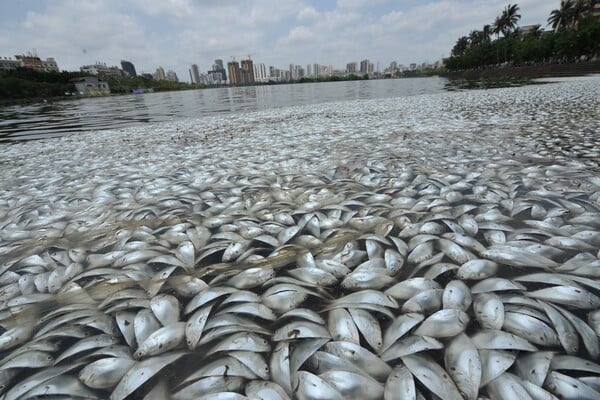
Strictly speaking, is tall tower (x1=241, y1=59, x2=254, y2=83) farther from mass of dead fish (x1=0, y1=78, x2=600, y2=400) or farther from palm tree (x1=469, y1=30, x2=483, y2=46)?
mass of dead fish (x1=0, y1=78, x2=600, y2=400)

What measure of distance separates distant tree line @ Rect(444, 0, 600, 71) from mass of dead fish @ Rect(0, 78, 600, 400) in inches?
2369

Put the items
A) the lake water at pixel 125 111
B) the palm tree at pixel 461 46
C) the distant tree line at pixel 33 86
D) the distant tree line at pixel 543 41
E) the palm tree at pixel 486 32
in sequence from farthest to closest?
the palm tree at pixel 461 46, the palm tree at pixel 486 32, the distant tree line at pixel 33 86, the distant tree line at pixel 543 41, the lake water at pixel 125 111

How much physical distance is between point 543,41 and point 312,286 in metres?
70.9

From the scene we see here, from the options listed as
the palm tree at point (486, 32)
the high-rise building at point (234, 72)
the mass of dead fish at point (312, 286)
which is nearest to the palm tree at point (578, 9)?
the palm tree at point (486, 32)

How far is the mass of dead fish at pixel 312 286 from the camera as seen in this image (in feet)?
4.34

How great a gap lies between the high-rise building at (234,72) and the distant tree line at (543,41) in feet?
429

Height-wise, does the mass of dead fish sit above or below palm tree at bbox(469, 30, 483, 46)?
below

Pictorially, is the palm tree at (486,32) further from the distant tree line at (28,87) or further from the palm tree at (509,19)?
the distant tree line at (28,87)

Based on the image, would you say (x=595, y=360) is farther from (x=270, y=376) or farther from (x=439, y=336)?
(x=270, y=376)

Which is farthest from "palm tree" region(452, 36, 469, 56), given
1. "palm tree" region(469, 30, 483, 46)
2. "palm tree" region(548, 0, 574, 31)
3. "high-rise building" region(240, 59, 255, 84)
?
"high-rise building" region(240, 59, 255, 84)

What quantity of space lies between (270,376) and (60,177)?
544 cm

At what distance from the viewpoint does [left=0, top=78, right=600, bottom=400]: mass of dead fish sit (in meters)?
1.32

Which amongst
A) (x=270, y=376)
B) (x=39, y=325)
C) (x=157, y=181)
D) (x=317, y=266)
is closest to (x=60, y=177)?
(x=157, y=181)

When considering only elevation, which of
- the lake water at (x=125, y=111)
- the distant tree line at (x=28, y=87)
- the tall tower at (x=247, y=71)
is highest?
the tall tower at (x=247, y=71)
